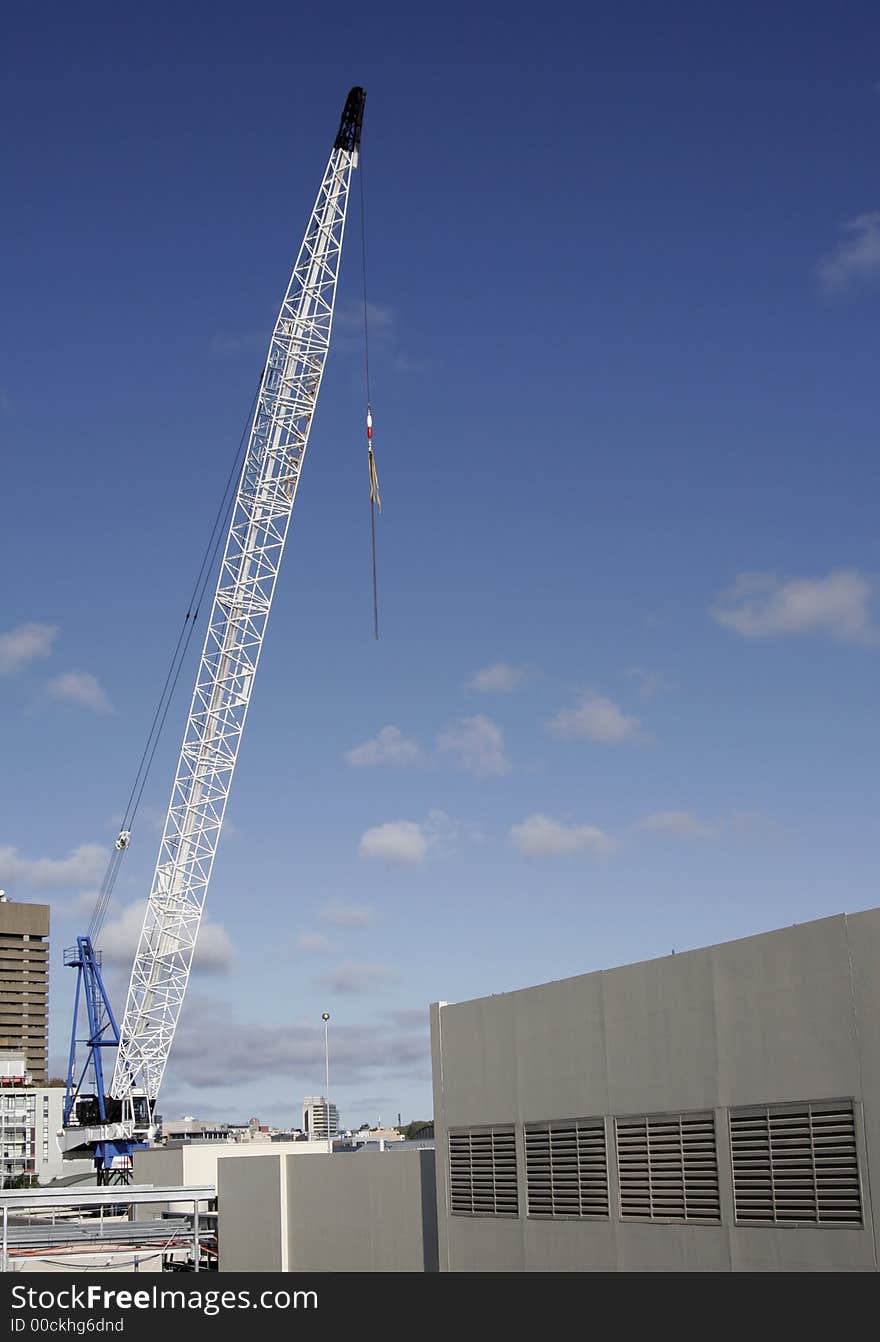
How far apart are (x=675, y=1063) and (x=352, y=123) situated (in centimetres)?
8505

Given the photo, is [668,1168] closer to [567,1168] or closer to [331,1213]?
[567,1168]

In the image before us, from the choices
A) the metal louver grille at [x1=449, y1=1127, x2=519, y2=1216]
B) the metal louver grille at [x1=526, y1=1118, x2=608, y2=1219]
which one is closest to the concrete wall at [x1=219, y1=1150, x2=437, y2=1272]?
the metal louver grille at [x1=449, y1=1127, x2=519, y2=1216]

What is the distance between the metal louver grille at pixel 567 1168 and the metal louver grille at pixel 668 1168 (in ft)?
2.90

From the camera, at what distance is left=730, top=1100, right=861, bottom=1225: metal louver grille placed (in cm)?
2672

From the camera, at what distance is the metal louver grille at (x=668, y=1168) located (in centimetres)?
3033

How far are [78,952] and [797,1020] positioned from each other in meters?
110

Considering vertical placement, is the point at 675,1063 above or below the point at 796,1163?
above

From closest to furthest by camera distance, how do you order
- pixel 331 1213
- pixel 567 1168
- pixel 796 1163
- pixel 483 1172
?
pixel 796 1163
pixel 567 1168
pixel 483 1172
pixel 331 1213

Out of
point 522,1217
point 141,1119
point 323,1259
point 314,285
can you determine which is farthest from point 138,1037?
point 522,1217

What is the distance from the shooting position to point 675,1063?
31.6 metres

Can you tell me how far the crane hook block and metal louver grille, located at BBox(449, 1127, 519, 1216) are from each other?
78.2 meters

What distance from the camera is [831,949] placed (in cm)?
2750

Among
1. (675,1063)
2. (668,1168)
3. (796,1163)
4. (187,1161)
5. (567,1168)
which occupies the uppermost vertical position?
(675,1063)

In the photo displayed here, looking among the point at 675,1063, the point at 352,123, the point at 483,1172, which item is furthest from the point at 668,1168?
the point at 352,123
